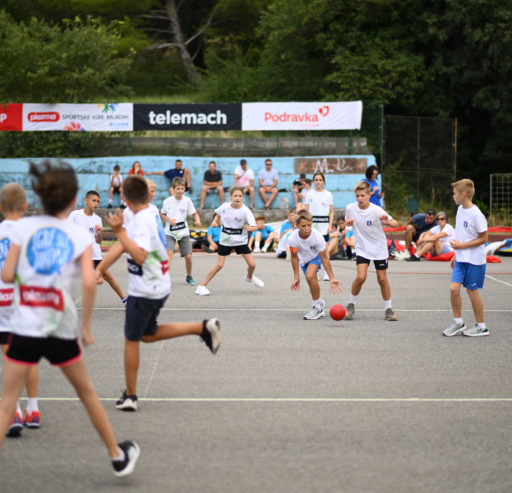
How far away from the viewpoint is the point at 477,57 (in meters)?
31.2

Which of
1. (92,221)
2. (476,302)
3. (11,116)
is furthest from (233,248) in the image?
(11,116)

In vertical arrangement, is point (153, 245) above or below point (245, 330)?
above

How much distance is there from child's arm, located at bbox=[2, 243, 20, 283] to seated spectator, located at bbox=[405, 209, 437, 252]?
1583 centimetres

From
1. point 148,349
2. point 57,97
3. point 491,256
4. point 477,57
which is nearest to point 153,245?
point 148,349

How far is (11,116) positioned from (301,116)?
31.5ft

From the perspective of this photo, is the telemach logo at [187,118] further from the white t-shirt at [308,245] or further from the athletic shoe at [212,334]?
the athletic shoe at [212,334]

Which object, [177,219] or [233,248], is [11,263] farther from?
[177,219]

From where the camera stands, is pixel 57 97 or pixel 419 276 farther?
pixel 57 97

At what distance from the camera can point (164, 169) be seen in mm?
27328

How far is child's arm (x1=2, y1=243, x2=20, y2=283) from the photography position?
195 inches

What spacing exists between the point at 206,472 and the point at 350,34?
29608 millimetres

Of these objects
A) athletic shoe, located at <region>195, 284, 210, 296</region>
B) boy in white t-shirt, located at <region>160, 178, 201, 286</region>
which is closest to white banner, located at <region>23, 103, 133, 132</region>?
boy in white t-shirt, located at <region>160, 178, 201, 286</region>

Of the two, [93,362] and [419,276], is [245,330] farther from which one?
[419,276]

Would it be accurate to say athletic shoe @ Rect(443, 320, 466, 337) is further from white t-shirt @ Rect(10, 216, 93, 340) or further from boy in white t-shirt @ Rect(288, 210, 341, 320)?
white t-shirt @ Rect(10, 216, 93, 340)
